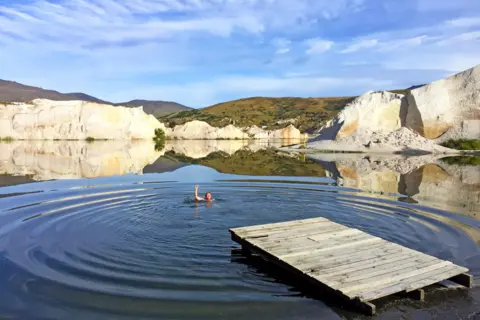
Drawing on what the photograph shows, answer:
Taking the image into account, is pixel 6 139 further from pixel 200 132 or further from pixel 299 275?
pixel 299 275

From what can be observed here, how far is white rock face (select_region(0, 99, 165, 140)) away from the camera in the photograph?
6781cm

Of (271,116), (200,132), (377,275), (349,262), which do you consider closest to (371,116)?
(349,262)

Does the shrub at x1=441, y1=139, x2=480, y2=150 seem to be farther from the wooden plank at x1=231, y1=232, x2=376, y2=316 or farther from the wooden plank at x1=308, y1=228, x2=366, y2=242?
the wooden plank at x1=231, y1=232, x2=376, y2=316

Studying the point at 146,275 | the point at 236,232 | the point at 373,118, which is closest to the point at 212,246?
the point at 236,232

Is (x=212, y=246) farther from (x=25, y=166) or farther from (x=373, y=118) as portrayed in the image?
(x=373, y=118)

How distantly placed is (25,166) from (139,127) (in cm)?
5238

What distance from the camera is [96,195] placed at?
1551cm

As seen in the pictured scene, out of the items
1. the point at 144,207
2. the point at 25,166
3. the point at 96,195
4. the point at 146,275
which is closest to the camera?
the point at 146,275

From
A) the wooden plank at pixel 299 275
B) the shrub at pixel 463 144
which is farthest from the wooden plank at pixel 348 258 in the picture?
the shrub at pixel 463 144

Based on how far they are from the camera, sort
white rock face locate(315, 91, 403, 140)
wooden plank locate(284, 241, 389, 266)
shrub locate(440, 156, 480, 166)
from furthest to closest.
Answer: white rock face locate(315, 91, 403, 140) < shrub locate(440, 156, 480, 166) < wooden plank locate(284, 241, 389, 266)

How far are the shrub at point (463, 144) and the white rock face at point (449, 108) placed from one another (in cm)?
67

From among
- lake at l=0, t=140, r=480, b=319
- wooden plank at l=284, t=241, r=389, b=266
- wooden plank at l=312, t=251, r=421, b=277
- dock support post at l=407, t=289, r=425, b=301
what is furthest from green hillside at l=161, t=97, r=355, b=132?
dock support post at l=407, t=289, r=425, b=301

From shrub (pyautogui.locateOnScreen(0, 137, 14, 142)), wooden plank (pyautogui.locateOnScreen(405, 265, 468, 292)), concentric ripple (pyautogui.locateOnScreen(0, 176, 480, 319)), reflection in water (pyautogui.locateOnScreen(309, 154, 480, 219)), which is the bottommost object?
concentric ripple (pyautogui.locateOnScreen(0, 176, 480, 319))

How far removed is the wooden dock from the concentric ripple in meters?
0.41
